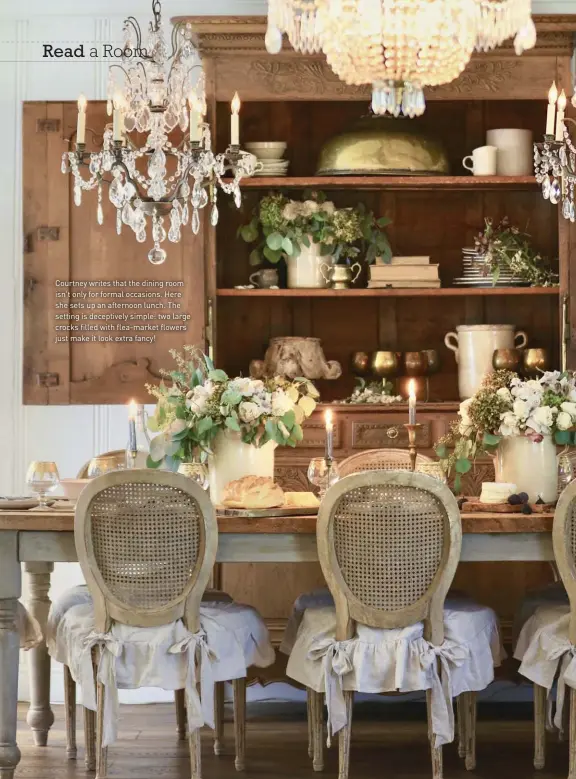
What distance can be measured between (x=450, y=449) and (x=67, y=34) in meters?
2.15

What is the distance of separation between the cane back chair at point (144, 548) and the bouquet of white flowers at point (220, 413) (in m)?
0.36

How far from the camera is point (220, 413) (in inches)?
138

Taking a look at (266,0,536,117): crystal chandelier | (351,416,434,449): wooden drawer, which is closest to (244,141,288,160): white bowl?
(351,416,434,449): wooden drawer

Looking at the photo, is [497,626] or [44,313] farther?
[44,313]

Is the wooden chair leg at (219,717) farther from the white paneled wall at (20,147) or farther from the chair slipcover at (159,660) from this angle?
the white paneled wall at (20,147)

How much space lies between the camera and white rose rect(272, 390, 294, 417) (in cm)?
353

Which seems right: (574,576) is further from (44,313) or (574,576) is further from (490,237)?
(44,313)

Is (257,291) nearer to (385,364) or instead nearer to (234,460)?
(385,364)

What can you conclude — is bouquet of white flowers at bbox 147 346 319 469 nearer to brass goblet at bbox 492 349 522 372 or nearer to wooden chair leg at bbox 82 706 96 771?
wooden chair leg at bbox 82 706 96 771

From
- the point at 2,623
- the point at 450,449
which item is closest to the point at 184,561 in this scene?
the point at 2,623

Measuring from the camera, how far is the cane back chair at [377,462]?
4082mm

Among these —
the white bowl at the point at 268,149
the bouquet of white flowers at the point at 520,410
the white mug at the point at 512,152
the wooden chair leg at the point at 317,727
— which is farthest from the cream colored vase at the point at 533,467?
the white bowl at the point at 268,149

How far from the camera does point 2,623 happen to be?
3.37 metres

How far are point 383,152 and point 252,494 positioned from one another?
174cm
